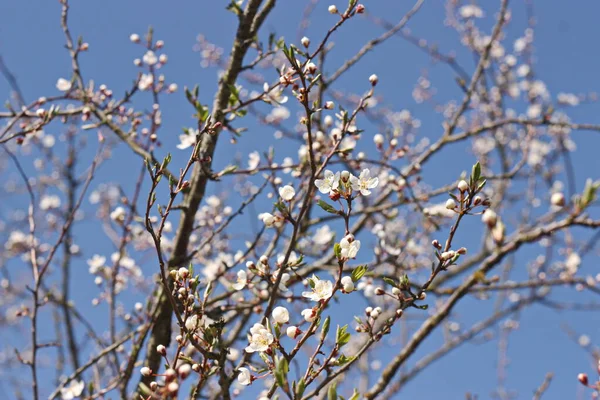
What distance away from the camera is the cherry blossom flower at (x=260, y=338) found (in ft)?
4.91

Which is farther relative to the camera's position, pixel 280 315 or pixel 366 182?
pixel 366 182

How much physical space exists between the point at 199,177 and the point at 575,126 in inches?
93.5

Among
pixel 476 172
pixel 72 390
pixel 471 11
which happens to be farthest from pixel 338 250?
pixel 471 11

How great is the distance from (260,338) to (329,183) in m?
0.56

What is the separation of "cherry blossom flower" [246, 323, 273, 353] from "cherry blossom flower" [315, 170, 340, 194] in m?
0.50

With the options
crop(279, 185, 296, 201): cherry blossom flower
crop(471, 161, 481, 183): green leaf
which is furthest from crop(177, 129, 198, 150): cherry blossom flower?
crop(471, 161, 481, 183): green leaf

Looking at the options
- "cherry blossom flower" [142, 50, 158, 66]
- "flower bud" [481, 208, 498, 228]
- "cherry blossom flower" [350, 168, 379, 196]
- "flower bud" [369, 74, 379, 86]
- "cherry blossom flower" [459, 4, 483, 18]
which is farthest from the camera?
"cherry blossom flower" [459, 4, 483, 18]

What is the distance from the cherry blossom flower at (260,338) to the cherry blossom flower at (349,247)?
35 centimetres

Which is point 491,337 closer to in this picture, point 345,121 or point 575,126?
point 575,126

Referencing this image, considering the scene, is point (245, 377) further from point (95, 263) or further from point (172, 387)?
point (95, 263)

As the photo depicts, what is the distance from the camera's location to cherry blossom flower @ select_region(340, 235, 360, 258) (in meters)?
1.60

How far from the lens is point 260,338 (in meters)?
1.53

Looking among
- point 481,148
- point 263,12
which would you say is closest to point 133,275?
point 263,12

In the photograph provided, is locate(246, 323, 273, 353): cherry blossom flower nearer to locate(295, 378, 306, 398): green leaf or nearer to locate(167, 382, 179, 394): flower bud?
locate(295, 378, 306, 398): green leaf
